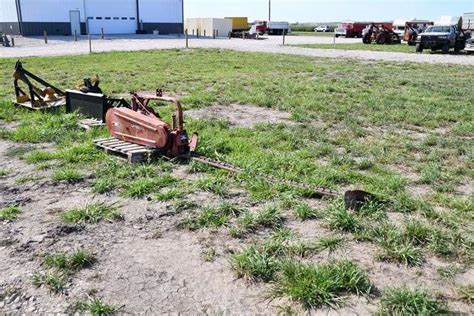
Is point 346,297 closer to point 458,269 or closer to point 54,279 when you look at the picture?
point 458,269

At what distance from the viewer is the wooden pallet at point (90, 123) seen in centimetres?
704

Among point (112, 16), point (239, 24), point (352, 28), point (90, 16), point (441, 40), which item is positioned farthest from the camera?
point (239, 24)

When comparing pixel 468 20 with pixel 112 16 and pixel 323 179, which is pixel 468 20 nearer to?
pixel 112 16

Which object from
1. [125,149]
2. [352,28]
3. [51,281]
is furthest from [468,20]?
[51,281]

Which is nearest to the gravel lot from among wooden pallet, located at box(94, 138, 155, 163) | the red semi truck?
wooden pallet, located at box(94, 138, 155, 163)

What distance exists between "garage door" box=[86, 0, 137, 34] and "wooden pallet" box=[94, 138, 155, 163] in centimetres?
4295

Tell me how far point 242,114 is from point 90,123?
2.78m

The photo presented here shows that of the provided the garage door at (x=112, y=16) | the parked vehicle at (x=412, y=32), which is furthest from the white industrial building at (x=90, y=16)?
the parked vehicle at (x=412, y=32)

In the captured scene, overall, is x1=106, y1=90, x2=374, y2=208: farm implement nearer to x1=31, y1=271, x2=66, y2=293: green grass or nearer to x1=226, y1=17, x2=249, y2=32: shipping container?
x1=31, y1=271, x2=66, y2=293: green grass

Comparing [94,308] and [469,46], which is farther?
[469,46]

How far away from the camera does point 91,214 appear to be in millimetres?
4133

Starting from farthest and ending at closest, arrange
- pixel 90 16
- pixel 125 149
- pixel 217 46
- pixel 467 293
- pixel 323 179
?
pixel 90 16
pixel 217 46
pixel 125 149
pixel 323 179
pixel 467 293

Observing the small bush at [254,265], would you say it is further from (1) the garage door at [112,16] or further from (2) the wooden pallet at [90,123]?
(1) the garage door at [112,16]

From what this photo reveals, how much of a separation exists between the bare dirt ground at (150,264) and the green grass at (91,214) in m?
0.08
